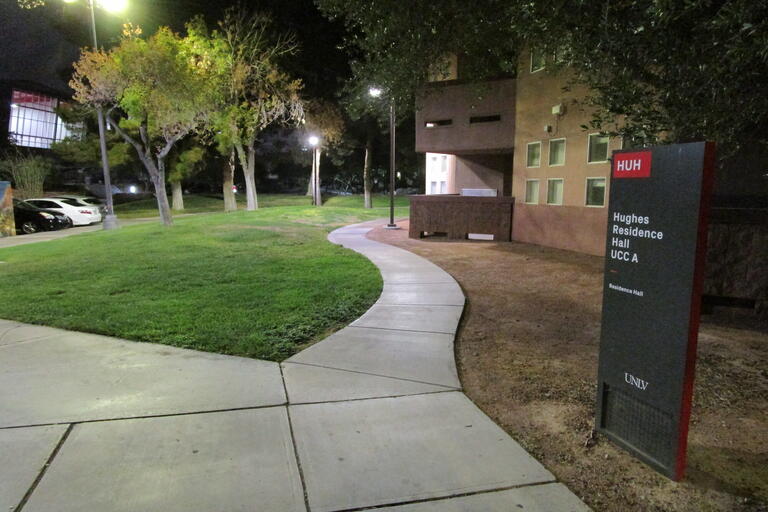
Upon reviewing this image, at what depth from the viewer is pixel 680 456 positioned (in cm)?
277

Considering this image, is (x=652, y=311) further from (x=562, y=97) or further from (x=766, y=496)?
(x=562, y=97)

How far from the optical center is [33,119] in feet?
227

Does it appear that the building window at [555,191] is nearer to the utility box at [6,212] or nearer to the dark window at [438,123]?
the dark window at [438,123]

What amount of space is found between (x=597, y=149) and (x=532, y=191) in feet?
7.86

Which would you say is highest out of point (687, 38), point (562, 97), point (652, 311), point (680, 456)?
point (562, 97)

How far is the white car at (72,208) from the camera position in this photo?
2416 cm

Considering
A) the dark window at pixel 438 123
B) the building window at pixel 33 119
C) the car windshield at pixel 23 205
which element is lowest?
the car windshield at pixel 23 205

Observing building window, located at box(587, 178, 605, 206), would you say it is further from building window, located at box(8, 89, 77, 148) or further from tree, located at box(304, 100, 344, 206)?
building window, located at box(8, 89, 77, 148)

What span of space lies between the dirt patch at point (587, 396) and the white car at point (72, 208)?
23.6 metres

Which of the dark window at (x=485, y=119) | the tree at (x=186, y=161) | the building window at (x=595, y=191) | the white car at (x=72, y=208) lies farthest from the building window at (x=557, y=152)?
the tree at (x=186, y=161)

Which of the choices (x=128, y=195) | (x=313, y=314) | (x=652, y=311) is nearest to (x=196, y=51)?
(x=313, y=314)

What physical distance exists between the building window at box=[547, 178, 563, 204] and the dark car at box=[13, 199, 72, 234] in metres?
21.9

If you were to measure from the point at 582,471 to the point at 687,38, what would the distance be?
3.83 m

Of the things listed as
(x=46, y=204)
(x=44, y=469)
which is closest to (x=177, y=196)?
(x=46, y=204)
